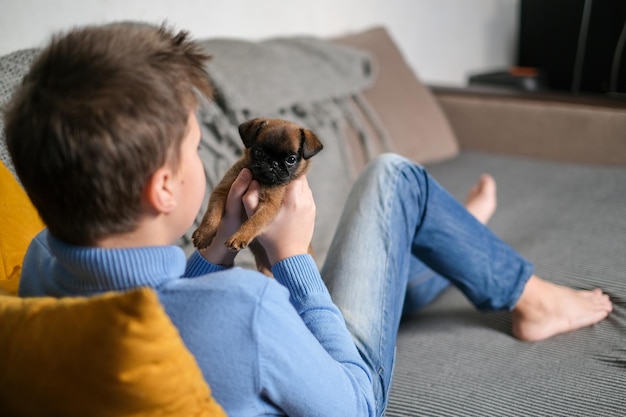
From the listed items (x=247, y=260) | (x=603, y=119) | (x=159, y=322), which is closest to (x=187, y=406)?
(x=159, y=322)

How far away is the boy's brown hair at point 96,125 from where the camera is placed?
652 mm

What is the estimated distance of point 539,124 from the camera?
2.32m

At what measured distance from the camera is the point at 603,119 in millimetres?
2164

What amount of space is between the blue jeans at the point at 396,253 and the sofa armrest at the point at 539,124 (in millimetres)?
1116

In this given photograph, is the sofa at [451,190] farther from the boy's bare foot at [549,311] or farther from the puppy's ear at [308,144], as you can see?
the puppy's ear at [308,144]

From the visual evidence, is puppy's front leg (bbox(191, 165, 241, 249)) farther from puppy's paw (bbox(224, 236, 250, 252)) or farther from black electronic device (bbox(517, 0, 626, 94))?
black electronic device (bbox(517, 0, 626, 94))

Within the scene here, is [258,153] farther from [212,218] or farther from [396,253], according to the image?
[396,253]

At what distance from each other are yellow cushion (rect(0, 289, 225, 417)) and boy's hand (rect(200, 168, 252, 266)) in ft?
1.24

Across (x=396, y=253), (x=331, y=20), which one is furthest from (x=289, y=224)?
(x=331, y=20)

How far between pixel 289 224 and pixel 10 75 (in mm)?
659

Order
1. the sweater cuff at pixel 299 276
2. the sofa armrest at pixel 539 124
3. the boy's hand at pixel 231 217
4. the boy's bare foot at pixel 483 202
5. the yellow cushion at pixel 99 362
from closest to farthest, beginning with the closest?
the yellow cushion at pixel 99 362 < the sweater cuff at pixel 299 276 < the boy's hand at pixel 231 217 < the boy's bare foot at pixel 483 202 < the sofa armrest at pixel 539 124

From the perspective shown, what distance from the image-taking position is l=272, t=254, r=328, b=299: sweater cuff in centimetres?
90

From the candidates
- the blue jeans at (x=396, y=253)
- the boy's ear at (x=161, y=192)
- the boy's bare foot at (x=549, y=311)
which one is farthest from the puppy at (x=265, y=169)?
the boy's bare foot at (x=549, y=311)

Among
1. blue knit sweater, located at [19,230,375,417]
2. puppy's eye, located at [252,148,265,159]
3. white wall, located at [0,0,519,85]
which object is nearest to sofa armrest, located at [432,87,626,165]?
white wall, located at [0,0,519,85]
